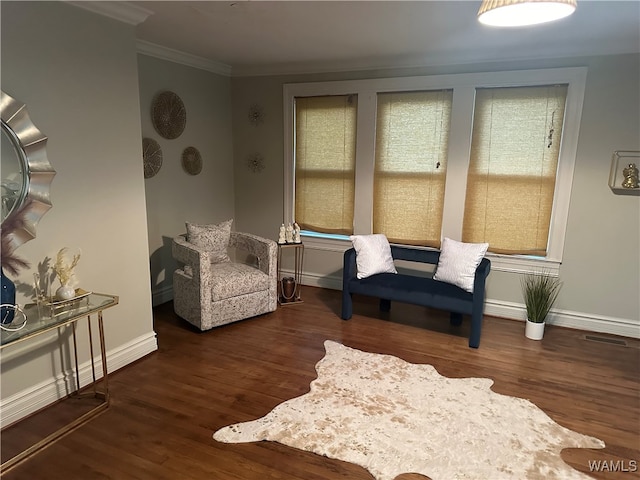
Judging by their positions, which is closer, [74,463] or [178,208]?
[74,463]

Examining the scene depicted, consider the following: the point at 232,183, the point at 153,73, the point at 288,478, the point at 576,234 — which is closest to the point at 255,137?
the point at 232,183

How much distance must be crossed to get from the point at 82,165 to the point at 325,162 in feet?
8.68

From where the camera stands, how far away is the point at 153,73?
3.98 metres

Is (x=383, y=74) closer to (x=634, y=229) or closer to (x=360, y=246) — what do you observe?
(x=360, y=246)

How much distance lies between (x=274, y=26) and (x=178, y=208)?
6.95ft

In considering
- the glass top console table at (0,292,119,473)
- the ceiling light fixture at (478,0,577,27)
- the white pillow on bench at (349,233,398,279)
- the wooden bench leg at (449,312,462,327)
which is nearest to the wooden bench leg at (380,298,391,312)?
the white pillow on bench at (349,233,398,279)

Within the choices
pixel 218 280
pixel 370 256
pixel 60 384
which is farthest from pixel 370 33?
pixel 60 384

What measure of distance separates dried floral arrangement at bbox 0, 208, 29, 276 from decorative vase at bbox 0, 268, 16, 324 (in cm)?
10

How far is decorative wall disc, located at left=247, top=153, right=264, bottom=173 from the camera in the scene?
505 cm

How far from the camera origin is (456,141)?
409 centimetres

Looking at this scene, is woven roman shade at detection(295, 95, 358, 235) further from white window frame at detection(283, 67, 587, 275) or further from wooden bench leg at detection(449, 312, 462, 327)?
wooden bench leg at detection(449, 312, 462, 327)

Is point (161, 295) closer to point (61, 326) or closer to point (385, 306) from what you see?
point (61, 326)

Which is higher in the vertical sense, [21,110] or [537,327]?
[21,110]

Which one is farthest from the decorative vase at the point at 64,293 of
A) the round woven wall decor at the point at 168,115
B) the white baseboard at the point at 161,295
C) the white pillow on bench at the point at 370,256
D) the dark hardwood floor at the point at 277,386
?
Result: the white pillow on bench at the point at 370,256
